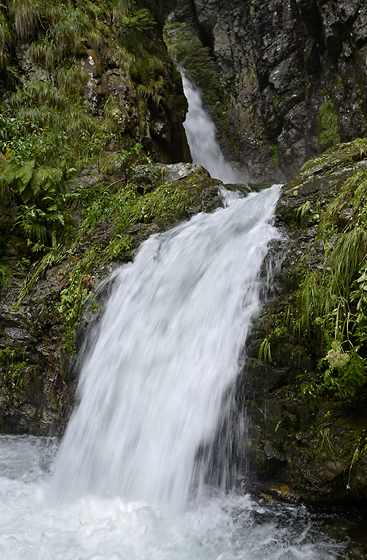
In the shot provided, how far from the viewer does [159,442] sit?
3.22m

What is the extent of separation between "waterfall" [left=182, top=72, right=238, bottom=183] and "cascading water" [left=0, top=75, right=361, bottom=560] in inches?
349

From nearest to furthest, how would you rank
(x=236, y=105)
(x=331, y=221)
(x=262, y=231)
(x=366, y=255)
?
(x=366, y=255) → (x=331, y=221) → (x=262, y=231) → (x=236, y=105)

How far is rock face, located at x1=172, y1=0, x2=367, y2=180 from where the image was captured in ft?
27.2

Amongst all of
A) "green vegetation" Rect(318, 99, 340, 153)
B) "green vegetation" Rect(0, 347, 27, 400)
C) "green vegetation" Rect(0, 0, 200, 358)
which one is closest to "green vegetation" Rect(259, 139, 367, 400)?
"green vegetation" Rect(0, 0, 200, 358)

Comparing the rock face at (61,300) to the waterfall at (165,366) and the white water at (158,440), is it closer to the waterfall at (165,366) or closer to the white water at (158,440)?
the white water at (158,440)

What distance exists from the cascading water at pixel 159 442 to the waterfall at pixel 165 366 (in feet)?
0.04

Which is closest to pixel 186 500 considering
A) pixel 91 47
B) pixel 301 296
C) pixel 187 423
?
pixel 187 423

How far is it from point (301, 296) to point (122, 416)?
192 cm

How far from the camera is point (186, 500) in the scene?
2889 millimetres

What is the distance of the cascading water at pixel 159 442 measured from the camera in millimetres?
2527

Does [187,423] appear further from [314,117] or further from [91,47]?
[314,117]

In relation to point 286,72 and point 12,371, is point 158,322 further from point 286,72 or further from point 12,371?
point 286,72

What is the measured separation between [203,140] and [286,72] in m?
3.39

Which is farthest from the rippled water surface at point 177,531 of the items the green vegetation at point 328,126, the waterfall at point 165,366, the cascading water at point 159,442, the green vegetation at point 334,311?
the green vegetation at point 328,126
